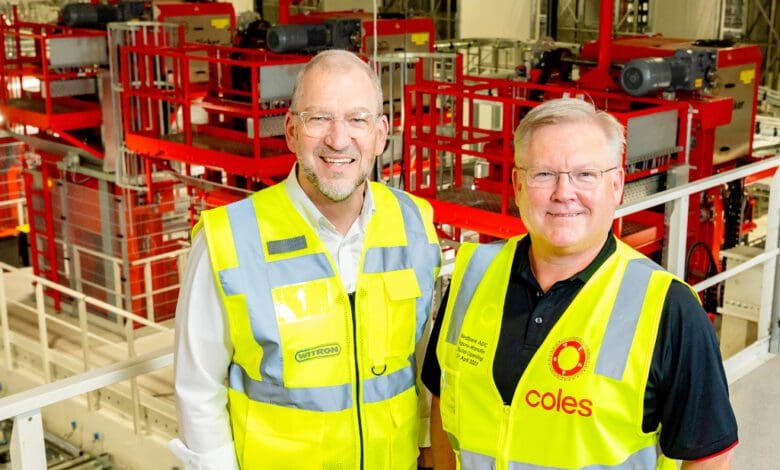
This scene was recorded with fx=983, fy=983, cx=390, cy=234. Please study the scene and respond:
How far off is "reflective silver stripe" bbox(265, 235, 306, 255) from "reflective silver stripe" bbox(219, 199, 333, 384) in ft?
0.07

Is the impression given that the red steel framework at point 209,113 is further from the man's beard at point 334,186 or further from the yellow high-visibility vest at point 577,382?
the yellow high-visibility vest at point 577,382

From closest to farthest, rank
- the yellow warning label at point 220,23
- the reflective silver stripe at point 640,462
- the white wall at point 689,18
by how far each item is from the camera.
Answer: the reflective silver stripe at point 640,462, the yellow warning label at point 220,23, the white wall at point 689,18

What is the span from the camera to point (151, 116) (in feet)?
33.1

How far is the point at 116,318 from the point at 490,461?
8.89 meters

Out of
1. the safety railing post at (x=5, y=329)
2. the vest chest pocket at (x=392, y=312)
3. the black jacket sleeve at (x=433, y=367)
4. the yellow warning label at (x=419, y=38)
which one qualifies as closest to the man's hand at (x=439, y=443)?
the black jacket sleeve at (x=433, y=367)

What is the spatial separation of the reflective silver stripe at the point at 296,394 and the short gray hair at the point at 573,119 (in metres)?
0.71

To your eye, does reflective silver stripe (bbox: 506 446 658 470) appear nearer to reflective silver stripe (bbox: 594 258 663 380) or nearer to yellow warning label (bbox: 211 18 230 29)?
reflective silver stripe (bbox: 594 258 663 380)

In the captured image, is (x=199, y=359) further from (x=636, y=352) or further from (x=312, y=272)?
(x=636, y=352)

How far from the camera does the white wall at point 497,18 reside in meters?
19.4

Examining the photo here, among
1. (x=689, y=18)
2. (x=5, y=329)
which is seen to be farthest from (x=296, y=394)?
(x=689, y=18)

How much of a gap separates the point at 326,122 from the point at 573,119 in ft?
1.90

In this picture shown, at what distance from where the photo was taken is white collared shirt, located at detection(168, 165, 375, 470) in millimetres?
2236

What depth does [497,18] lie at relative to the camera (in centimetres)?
1969

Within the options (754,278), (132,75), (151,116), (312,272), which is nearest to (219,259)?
(312,272)
